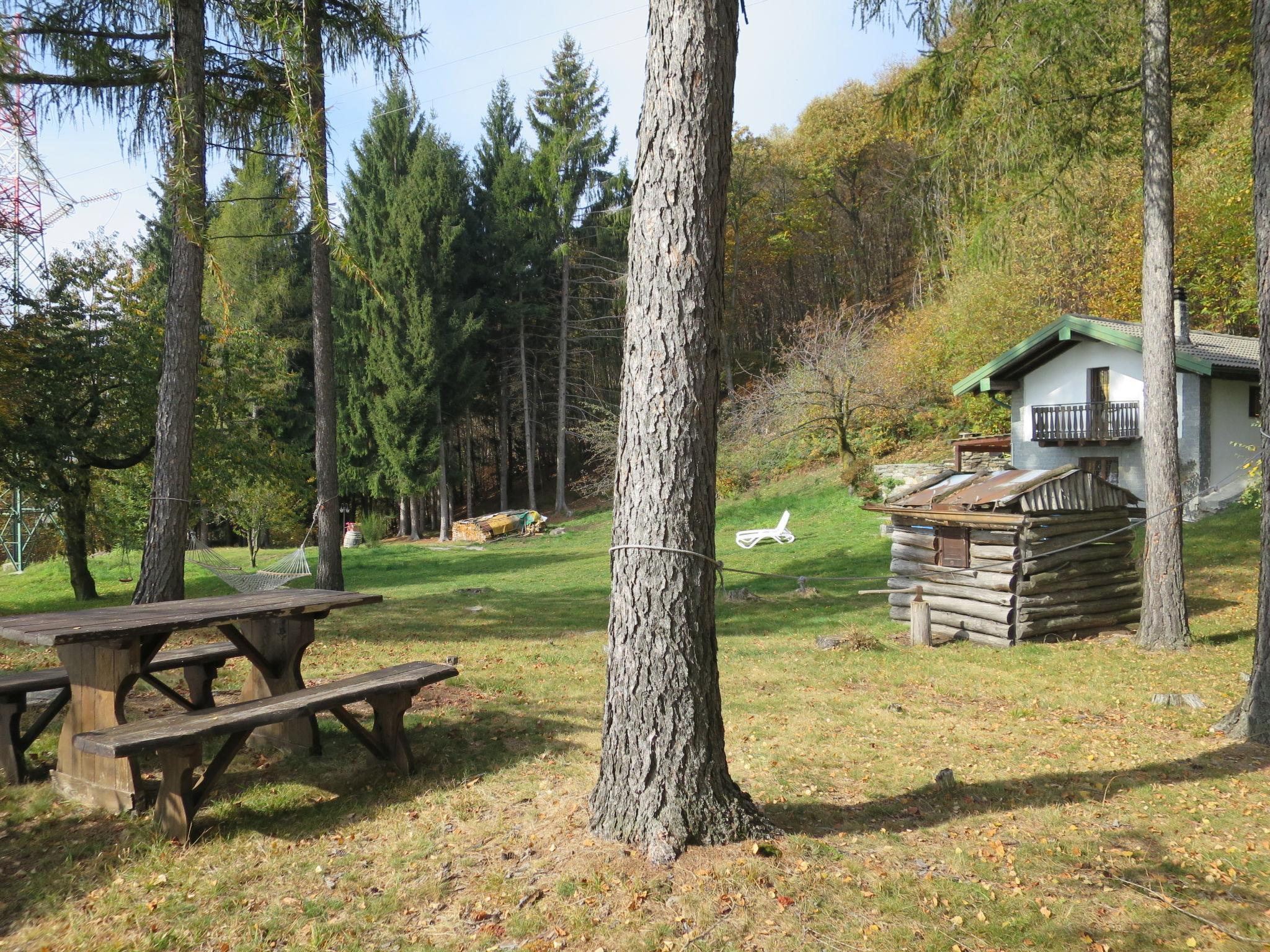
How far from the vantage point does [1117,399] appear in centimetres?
2119

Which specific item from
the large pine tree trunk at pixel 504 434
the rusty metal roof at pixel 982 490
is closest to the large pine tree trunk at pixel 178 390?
the rusty metal roof at pixel 982 490

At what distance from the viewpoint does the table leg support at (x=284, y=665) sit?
5082mm

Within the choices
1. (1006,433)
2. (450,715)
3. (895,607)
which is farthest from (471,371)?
(450,715)

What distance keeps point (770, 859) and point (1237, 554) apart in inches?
545

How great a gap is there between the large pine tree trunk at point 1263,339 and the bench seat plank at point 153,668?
6.53 meters

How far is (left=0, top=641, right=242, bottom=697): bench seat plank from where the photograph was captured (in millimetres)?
4488

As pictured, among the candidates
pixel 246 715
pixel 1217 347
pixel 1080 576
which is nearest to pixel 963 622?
pixel 1080 576

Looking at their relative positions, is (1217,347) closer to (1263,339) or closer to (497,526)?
(1263,339)

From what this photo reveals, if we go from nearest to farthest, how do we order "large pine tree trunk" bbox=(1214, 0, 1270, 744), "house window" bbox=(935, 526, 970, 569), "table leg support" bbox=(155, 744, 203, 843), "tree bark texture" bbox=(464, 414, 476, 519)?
"table leg support" bbox=(155, 744, 203, 843) → "large pine tree trunk" bbox=(1214, 0, 1270, 744) → "house window" bbox=(935, 526, 970, 569) → "tree bark texture" bbox=(464, 414, 476, 519)

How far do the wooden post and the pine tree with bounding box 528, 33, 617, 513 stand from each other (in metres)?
22.5

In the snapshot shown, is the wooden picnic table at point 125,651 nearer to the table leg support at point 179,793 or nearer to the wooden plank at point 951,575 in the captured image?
the table leg support at point 179,793

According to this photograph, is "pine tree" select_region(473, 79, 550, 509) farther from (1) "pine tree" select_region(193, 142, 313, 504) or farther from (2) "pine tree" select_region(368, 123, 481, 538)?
(1) "pine tree" select_region(193, 142, 313, 504)

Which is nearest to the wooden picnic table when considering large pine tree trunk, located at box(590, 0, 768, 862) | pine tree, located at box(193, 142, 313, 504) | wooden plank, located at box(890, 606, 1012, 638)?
large pine tree trunk, located at box(590, 0, 768, 862)

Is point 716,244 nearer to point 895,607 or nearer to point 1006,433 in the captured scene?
point 895,607
